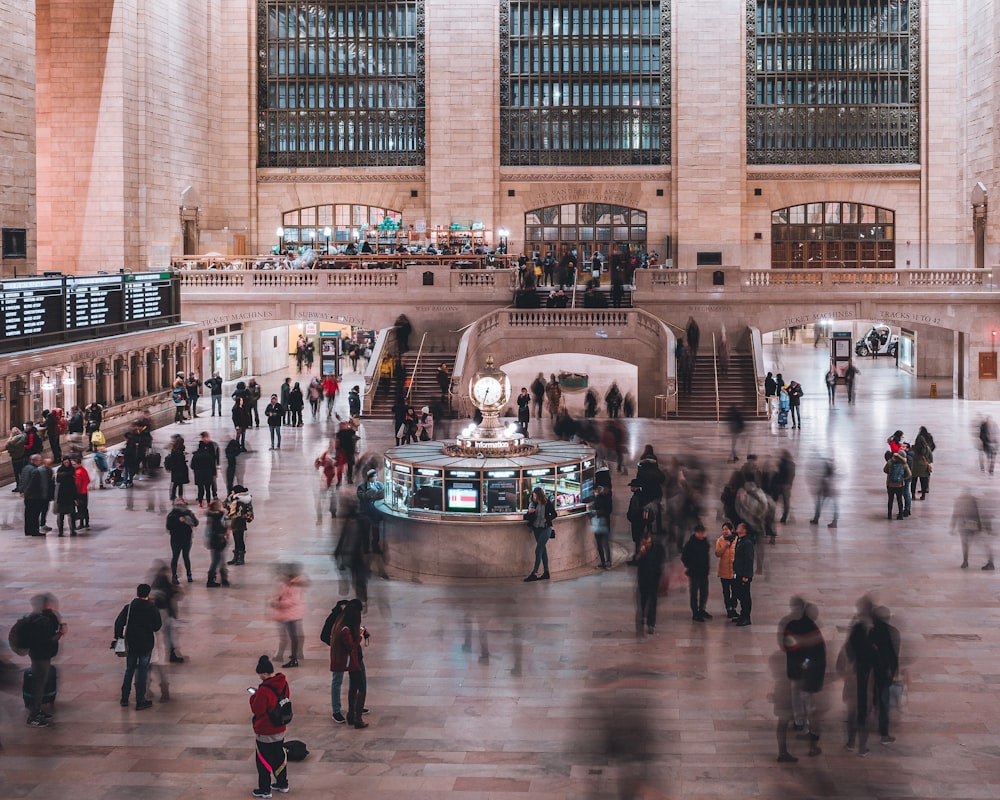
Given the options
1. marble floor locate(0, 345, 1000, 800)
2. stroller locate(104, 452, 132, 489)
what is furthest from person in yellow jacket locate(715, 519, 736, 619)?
stroller locate(104, 452, 132, 489)

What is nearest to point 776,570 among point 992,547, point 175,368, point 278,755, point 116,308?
point 992,547

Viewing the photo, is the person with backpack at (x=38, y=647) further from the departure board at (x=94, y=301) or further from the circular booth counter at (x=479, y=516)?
the departure board at (x=94, y=301)

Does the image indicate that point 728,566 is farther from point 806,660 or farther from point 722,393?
point 722,393

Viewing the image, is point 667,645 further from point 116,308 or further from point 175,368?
point 175,368

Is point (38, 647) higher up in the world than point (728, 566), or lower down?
lower down

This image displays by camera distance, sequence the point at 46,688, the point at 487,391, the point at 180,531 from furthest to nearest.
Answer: the point at 487,391 < the point at 180,531 < the point at 46,688

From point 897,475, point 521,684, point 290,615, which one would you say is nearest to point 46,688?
point 290,615

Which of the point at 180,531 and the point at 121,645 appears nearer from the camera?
the point at 121,645

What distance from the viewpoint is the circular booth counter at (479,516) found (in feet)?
58.2

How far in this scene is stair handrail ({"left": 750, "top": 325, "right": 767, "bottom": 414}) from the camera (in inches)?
1422

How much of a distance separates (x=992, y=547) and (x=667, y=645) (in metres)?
7.57

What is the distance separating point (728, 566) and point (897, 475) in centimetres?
706

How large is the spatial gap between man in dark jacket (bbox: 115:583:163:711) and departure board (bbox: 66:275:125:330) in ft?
62.0

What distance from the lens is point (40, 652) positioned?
41.2ft
